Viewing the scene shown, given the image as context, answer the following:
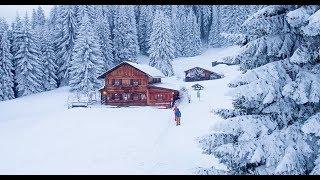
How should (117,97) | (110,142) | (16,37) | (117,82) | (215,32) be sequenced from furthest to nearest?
(215,32) → (16,37) → (117,82) → (117,97) → (110,142)

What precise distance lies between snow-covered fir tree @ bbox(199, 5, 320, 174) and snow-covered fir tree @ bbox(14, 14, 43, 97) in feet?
187

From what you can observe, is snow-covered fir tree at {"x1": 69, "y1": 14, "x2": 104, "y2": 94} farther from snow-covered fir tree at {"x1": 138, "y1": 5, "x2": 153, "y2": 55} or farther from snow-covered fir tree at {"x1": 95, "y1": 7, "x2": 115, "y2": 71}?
snow-covered fir tree at {"x1": 138, "y1": 5, "x2": 153, "y2": 55}

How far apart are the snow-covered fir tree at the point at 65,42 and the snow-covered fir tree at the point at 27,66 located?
209 inches

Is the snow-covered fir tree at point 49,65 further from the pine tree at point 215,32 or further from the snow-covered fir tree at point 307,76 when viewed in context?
the snow-covered fir tree at point 307,76

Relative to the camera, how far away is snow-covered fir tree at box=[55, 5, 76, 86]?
2805 inches

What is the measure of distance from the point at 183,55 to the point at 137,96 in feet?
174

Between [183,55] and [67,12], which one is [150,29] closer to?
[183,55]

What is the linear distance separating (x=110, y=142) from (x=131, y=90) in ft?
85.4

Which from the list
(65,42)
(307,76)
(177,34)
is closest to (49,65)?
(65,42)

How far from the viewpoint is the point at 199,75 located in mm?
73562

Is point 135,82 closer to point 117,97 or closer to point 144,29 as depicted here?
point 117,97

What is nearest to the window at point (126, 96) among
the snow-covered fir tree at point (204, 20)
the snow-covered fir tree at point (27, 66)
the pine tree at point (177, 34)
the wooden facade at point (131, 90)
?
the wooden facade at point (131, 90)

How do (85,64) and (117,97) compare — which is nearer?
(117,97)
